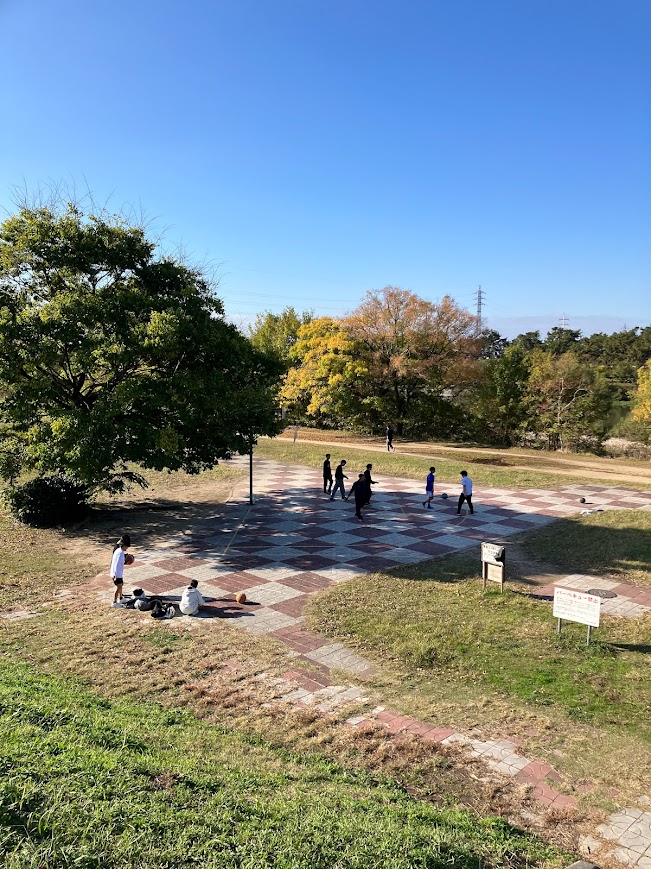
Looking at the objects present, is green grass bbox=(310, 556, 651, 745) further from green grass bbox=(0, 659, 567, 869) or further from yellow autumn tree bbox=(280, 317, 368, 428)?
yellow autumn tree bbox=(280, 317, 368, 428)

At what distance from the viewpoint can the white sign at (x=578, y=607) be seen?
878cm

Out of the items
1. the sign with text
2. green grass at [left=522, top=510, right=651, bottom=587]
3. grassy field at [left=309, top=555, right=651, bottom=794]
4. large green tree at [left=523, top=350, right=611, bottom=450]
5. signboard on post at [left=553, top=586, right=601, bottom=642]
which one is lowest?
grassy field at [left=309, top=555, right=651, bottom=794]

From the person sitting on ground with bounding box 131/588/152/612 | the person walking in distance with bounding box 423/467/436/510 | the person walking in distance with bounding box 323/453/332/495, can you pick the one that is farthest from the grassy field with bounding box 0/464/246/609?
the person walking in distance with bounding box 423/467/436/510

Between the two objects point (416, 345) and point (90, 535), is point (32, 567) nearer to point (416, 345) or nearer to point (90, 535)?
point (90, 535)

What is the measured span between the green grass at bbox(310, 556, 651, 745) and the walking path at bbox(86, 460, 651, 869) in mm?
695

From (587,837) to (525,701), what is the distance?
8.09ft

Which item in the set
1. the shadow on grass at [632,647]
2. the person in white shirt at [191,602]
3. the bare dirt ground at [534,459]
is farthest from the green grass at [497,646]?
the bare dirt ground at [534,459]

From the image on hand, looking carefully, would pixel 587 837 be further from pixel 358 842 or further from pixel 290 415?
pixel 290 415

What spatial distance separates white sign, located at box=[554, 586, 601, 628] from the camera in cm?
878

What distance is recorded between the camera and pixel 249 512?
1838 centimetres

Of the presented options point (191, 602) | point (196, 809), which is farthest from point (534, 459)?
point (196, 809)

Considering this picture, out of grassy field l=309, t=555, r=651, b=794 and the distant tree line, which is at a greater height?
the distant tree line

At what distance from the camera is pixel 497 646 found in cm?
904

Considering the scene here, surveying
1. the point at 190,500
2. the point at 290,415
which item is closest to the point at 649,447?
the point at 290,415
